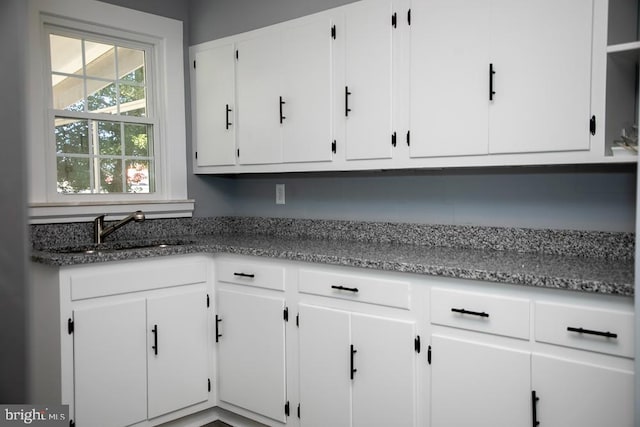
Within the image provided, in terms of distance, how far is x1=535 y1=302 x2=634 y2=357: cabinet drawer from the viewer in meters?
1.51

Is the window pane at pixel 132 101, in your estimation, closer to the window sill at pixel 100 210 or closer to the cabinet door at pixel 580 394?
the window sill at pixel 100 210

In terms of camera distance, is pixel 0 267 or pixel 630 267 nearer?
pixel 0 267

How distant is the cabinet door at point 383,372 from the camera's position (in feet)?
6.49

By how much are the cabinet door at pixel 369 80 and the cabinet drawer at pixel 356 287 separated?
597 millimetres

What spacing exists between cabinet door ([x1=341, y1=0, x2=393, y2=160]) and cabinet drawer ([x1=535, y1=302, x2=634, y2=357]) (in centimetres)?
101

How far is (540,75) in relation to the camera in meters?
1.91

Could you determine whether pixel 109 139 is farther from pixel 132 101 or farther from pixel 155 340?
pixel 155 340

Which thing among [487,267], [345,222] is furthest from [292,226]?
[487,267]

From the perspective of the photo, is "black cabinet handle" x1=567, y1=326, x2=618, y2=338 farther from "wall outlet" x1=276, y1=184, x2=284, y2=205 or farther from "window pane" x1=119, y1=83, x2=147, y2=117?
"window pane" x1=119, y1=83, x2=147, y2=117

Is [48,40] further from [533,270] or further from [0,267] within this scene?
[0,267]

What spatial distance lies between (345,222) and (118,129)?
1435 mm

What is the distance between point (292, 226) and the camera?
3.09m

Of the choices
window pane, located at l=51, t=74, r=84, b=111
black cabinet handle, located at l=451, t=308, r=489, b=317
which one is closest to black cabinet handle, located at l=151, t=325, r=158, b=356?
window pane, located at l=51, t=74, r=84, b=111

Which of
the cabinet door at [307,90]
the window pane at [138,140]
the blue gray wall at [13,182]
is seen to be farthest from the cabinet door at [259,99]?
the blue gray wall at [13,182]
